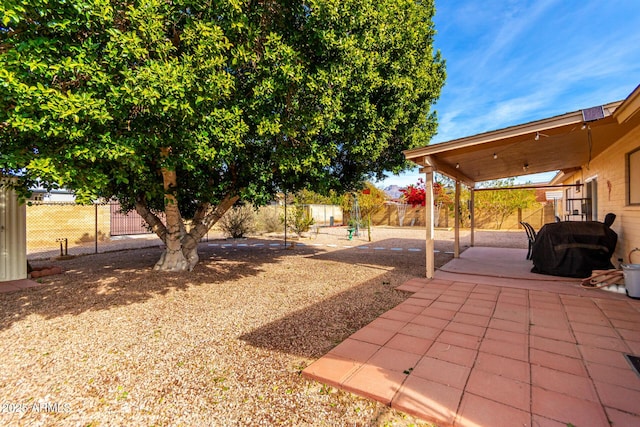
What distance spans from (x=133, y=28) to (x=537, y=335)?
566 cm

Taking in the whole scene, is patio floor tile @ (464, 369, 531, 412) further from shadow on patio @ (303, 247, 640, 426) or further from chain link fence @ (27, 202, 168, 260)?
chain link fence @ (27, 202, 168, 260)

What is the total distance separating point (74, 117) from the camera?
9.09 ft

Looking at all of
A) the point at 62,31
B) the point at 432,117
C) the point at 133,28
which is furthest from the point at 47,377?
the point at 432,117

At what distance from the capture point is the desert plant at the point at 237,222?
14609 millimetres

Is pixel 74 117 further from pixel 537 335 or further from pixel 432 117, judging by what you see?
pixel 432 117

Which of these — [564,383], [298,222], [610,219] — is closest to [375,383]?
[564,383]

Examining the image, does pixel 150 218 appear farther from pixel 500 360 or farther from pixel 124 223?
pixel 124 223

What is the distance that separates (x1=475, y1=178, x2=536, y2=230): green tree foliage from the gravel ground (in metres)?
17.2

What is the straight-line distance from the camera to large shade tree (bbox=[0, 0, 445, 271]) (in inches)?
112

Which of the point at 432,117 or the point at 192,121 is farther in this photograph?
the point at 432,117

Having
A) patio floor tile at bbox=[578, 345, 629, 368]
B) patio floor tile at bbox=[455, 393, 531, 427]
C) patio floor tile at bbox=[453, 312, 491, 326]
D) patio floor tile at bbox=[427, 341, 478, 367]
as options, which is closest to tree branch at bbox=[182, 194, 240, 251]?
patio floor tile at bbox=[453, 312, 491, 326]

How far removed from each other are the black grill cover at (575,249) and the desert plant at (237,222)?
40.0 feet

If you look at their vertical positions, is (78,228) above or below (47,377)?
above

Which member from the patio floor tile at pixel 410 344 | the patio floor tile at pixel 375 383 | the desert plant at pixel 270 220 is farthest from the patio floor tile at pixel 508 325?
the desert plant at pixel 270 220
